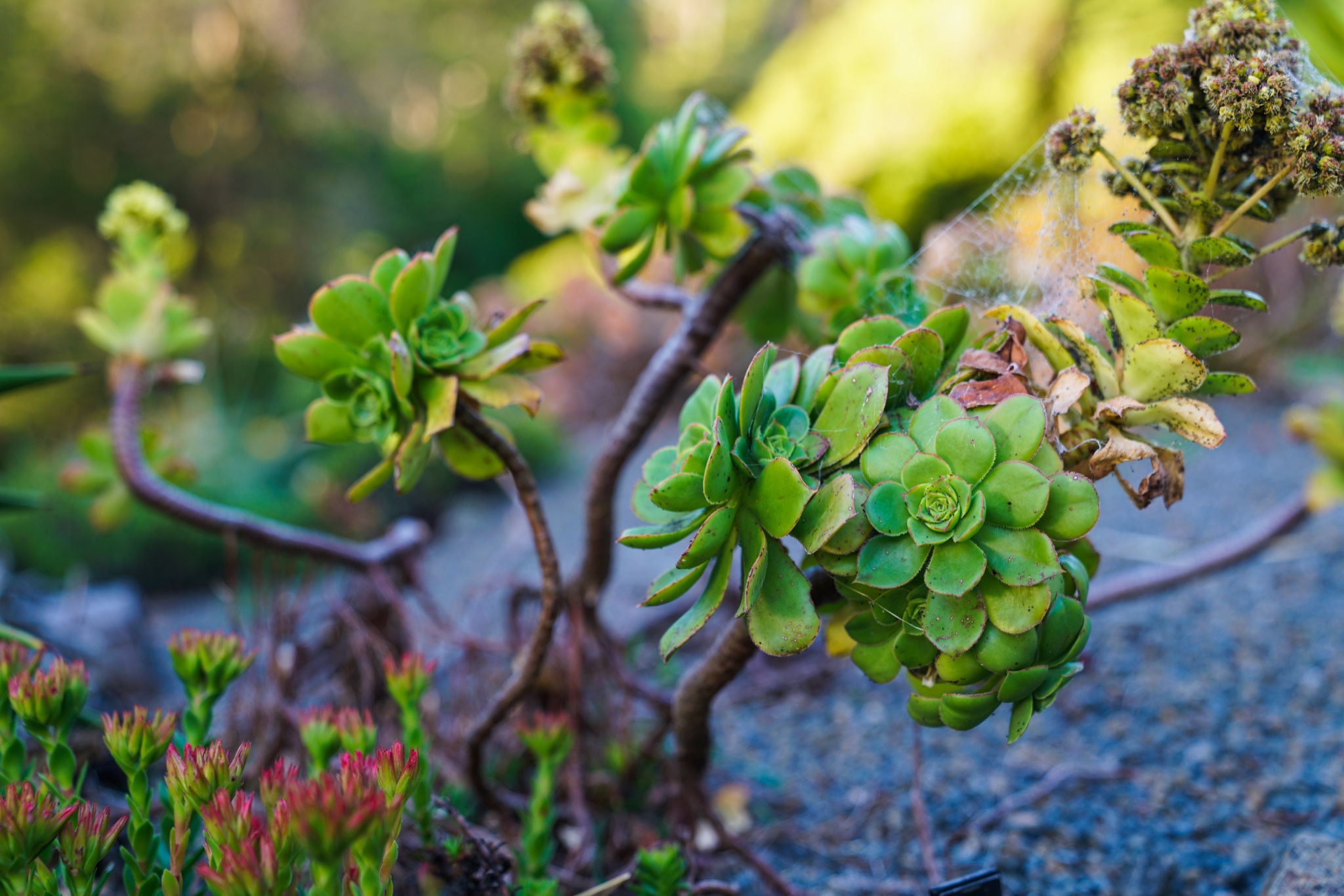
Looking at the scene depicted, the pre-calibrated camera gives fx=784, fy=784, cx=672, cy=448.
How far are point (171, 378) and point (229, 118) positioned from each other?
7.08 metres

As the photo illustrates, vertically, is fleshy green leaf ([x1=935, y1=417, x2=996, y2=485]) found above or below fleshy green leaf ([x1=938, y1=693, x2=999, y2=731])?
above

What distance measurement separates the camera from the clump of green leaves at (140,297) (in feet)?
4.38

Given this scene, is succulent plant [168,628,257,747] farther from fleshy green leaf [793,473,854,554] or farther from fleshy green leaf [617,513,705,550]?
fleshy green leaf [793,473,854,554]

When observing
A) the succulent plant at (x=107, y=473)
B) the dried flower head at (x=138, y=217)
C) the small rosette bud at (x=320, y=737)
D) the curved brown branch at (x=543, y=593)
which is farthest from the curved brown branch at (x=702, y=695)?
the dried flower head at (x=138, y=217)

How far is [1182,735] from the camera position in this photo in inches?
51.4

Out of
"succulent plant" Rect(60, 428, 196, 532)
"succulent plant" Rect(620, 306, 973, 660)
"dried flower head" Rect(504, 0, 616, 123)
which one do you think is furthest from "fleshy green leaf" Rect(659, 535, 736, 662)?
"succulent plant" Rect(60, 428, 196, 532)

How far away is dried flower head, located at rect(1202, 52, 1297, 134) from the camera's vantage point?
607 millimetres

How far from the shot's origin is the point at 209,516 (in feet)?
3.71

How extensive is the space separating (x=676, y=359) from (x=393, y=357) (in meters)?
0.39

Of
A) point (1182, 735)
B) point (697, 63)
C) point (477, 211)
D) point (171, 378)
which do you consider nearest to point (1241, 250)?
point (1182, 735)

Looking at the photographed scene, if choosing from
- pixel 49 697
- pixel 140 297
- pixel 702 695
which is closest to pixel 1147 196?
pixel 702 695

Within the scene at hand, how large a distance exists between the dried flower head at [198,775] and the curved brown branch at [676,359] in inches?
21.3

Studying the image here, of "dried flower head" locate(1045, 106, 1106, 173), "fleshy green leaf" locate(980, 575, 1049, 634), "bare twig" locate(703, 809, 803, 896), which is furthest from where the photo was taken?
"bare twig" locate(703, 809, 803, 896)

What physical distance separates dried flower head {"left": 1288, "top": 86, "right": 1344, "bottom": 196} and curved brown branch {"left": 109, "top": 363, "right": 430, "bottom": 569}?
120 centimetres
